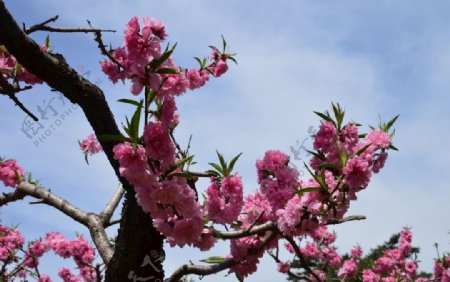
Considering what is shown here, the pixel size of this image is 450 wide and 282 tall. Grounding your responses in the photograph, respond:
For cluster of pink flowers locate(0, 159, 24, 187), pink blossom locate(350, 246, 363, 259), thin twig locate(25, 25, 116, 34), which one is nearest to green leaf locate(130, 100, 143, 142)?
thin twig locate(25, 25, 116, 34)

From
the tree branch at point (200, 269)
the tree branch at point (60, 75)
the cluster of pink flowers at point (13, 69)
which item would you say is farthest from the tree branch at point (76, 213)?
the cluster of pink flowers at point (13, 69)

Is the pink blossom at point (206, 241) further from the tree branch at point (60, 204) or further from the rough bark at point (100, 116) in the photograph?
the tree branch at point (60, 204)

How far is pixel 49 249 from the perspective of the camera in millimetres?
6105

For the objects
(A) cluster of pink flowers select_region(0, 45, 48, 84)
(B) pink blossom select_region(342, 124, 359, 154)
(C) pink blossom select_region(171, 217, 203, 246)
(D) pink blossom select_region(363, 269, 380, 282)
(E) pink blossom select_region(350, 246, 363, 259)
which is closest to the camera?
(C) pink blossom select_region(171, 217, 203, 246)

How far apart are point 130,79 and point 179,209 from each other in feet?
2.17

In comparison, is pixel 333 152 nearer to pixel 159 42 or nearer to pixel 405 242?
pixel 159 42

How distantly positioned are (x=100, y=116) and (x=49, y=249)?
381 cm

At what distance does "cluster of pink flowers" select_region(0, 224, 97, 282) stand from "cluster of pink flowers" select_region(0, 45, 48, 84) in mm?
2468

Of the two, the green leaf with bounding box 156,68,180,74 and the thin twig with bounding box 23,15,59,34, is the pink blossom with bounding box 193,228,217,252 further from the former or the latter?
the thin twig with bounding box 23,15,59,34

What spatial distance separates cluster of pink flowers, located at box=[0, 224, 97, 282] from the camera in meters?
5.58

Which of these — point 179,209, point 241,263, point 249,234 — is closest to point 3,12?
point 179,209

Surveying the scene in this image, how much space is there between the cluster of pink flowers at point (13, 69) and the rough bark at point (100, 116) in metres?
0.70

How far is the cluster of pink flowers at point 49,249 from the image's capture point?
5.58 m

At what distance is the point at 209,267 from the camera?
3.02 metres
